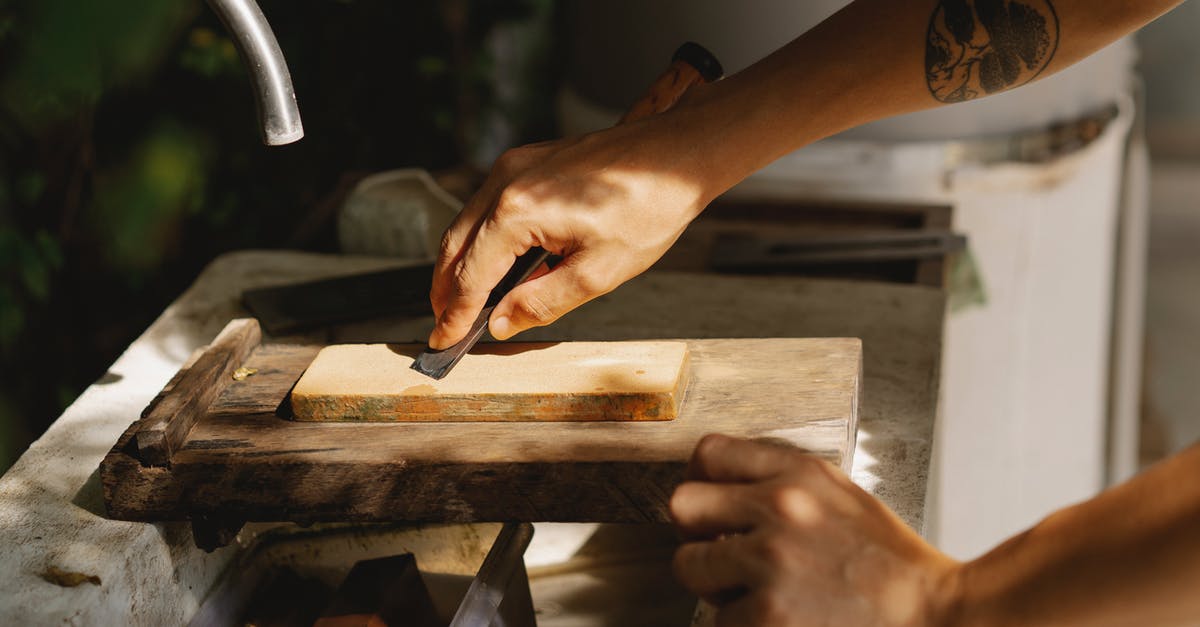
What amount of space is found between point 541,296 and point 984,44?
22.0 inches

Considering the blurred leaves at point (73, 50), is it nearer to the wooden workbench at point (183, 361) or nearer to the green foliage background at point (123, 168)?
the green foliage background at point (123, 168)

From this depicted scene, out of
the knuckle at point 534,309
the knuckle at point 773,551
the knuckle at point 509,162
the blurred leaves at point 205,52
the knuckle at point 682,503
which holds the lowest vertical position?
the knuckle at point 773,551

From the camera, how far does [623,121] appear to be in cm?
121

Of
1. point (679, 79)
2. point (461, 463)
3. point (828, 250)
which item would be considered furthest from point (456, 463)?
point (828, 250)

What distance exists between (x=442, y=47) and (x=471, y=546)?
2.03 m

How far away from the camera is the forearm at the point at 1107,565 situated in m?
0.71

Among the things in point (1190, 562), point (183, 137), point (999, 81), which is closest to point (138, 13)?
point (183, 137)

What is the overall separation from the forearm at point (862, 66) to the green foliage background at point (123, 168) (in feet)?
3.38

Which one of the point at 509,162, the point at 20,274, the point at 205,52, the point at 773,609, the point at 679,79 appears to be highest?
the point at 205,52

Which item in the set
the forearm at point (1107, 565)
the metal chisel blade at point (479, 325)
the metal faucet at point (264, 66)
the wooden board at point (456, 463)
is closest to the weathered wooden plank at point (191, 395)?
Answer: the wooden board at point (456, 463)

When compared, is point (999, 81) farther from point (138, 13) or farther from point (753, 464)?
point (138, 13)

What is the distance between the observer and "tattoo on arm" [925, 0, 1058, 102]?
1157mm

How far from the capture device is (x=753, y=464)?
2.80ft

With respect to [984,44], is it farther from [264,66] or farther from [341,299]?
[341,299]
